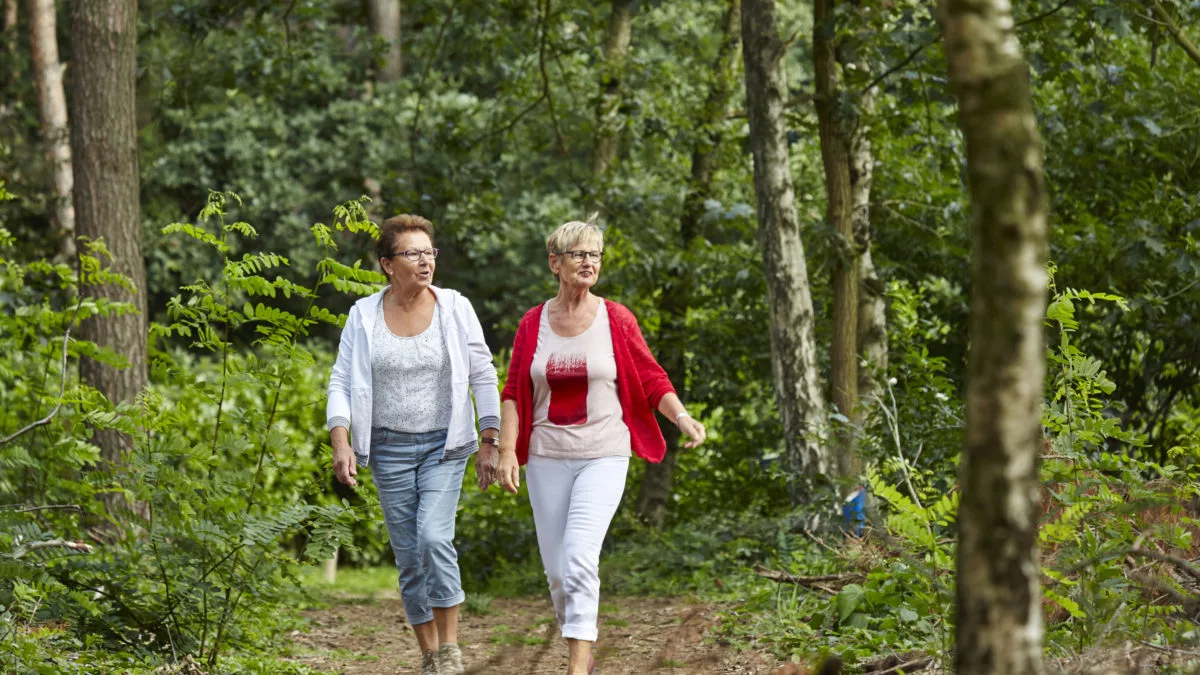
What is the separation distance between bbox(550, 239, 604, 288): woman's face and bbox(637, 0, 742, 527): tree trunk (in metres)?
6.52

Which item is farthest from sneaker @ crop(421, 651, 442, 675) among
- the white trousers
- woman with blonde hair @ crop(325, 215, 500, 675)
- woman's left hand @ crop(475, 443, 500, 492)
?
woman's left hand @ crop(475, 443, 500, 492)

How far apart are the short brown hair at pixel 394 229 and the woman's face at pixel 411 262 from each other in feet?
0.06

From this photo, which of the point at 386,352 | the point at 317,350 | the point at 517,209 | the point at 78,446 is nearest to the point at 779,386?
the point at 386,352

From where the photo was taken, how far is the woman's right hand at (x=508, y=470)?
527 centimetres

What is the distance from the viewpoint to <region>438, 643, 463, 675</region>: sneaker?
210 inches

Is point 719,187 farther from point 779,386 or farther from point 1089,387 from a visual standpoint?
point 1089,387

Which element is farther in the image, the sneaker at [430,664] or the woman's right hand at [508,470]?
the sneaker at [430,664]

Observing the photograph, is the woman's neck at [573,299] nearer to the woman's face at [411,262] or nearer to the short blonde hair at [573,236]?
the short blonde hair at [573,236]

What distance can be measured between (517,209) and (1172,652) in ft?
60.4

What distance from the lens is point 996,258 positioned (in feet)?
7.45

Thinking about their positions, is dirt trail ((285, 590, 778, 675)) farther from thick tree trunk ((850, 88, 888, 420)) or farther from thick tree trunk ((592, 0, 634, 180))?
thick tree trunk ((592, 0, 634, 180))

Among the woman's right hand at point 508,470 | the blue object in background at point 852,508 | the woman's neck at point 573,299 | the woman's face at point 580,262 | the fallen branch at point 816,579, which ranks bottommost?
the fallen branch at point 816,579

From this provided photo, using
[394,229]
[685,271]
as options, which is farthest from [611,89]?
[394,229]

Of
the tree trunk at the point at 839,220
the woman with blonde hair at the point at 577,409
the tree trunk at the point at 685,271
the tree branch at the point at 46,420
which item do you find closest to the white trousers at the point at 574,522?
the woman with blonde hair at the point at 577,409
